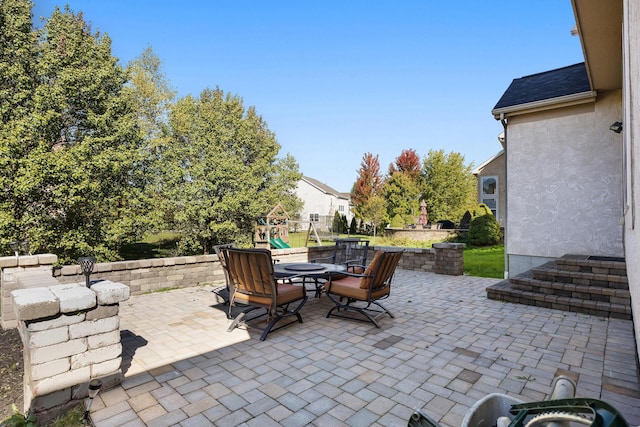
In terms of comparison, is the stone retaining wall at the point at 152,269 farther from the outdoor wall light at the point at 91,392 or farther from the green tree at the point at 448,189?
the green tree at the point at 448,189

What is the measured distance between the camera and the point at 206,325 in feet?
14.0

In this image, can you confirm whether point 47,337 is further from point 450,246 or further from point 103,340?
point 450,246

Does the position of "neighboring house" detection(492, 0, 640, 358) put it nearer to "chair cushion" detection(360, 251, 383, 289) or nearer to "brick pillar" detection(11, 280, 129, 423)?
"chair cushion" detection(360, 251, 383, 289)

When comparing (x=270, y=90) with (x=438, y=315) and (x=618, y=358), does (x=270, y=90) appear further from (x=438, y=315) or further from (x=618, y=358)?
(x=618, y=358)

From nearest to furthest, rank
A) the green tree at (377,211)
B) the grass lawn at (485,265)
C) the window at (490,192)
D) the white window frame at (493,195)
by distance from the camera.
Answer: the grass lawn at (485,265), the white window frame at (493,195), the window at (490,192), the green tree at (377,211)

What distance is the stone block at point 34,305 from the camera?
2154 mm

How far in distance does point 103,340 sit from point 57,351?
0.29m

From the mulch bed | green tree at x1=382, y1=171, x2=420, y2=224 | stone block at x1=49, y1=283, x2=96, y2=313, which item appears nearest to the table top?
stone block at x1=49, y1=283, x2=96, y2=313

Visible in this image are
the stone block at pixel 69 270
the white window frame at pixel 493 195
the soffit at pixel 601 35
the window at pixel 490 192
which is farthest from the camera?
the window at pixel 490 192

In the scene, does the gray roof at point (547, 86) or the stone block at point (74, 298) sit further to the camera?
the gray roof at point (547, 86)

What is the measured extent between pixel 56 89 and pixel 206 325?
7.45 meters

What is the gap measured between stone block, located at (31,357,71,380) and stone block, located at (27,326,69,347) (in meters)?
0.14

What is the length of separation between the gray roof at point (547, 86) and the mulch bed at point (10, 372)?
9.19 meters

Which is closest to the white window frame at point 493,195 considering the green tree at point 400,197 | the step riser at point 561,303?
the green tree at point 400,197
